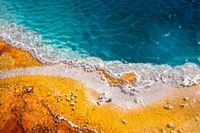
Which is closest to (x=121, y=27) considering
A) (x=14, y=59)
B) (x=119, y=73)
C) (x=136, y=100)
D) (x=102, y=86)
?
(x=119, y=73)

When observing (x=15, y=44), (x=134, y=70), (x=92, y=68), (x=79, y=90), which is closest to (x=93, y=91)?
(x=79, y=90)

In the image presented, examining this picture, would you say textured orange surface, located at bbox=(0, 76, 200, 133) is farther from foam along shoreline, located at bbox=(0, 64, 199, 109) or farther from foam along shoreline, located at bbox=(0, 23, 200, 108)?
foam along shoreline, located at bbox=(0, 23, 200, 108)

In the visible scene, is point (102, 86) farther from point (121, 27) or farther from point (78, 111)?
point (121, 27)

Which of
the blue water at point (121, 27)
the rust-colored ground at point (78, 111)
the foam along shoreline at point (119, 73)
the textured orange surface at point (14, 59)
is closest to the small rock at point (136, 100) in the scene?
the foam along shoreline at point (119, 73)

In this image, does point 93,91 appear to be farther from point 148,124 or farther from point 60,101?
point 148,124

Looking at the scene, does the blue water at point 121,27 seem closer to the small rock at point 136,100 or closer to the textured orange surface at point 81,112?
the small rock at point 136,100
